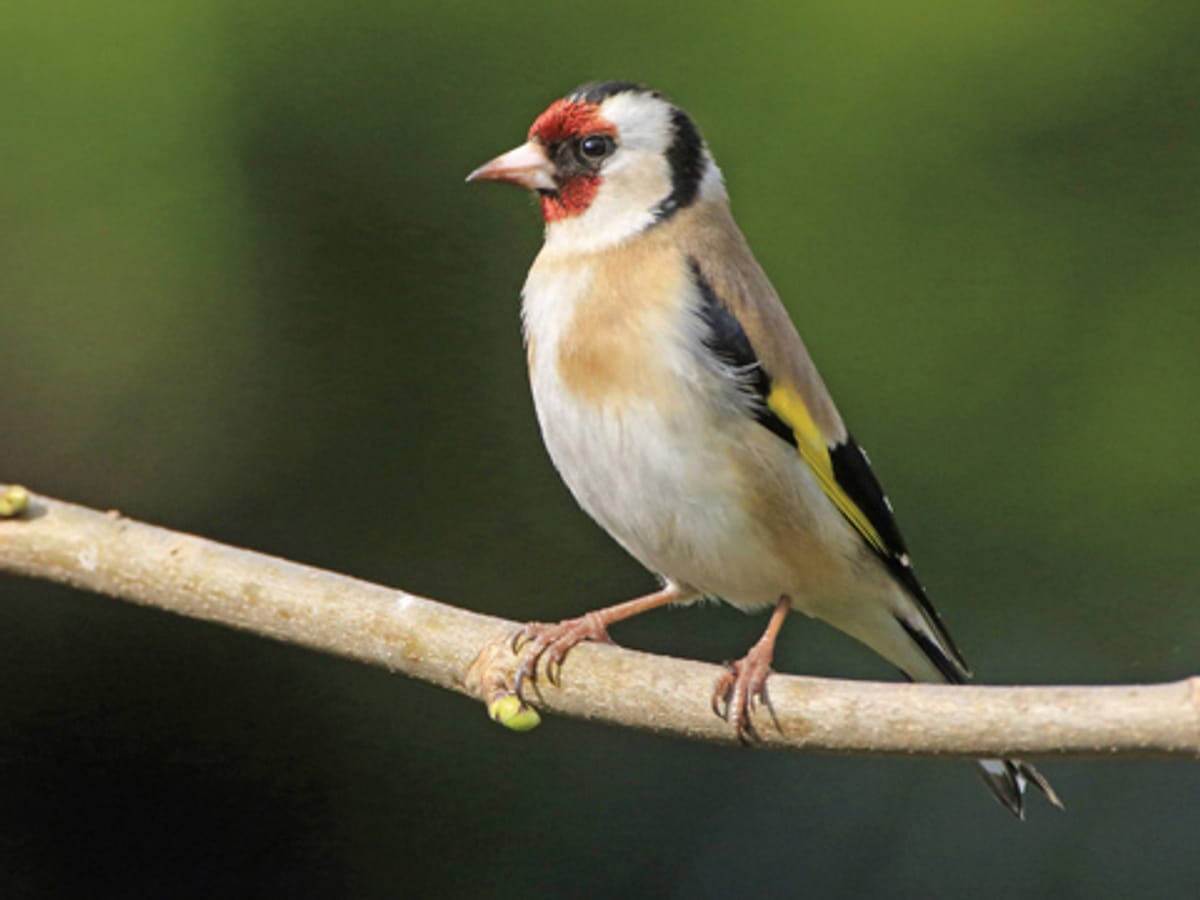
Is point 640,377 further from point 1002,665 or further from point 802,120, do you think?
point 1002,665

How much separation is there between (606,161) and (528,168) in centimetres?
14

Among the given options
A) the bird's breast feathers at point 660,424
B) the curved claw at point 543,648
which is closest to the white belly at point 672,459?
the bird's breast feathers at point 660,424

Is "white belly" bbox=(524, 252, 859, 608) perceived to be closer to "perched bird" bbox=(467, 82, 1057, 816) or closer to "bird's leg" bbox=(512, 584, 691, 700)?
"perched bird" bbox=(467, 82, 1057, 816)

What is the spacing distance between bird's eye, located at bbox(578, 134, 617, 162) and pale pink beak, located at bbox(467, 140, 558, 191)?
0.06 meters

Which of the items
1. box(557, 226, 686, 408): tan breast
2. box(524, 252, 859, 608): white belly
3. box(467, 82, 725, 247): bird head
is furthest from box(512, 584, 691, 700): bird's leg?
box(467, 82, 725, 247): bird head

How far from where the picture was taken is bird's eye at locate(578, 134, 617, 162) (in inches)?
110

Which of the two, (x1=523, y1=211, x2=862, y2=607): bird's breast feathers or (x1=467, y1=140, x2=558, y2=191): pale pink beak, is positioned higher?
(x1=467, y1=140, x2=558, y2=191): pale pink beak

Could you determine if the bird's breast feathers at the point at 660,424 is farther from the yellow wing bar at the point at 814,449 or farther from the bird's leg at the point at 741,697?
the bird's leg at the point at 741,697

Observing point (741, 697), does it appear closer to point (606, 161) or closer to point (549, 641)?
point (549, 641)

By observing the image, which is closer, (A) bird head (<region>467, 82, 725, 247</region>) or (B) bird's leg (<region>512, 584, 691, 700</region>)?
(B) bird's leg (<region>512, 584, 691, 700</region>)

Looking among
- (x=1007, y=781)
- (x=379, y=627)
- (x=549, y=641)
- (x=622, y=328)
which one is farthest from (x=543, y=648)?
(x=1007, y=781)

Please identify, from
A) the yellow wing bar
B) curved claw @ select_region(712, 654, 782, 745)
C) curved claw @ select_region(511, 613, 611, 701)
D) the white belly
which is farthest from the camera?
the yellow wing bar

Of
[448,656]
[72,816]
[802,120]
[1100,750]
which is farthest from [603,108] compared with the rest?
[72,816]

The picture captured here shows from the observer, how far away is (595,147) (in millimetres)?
2812
